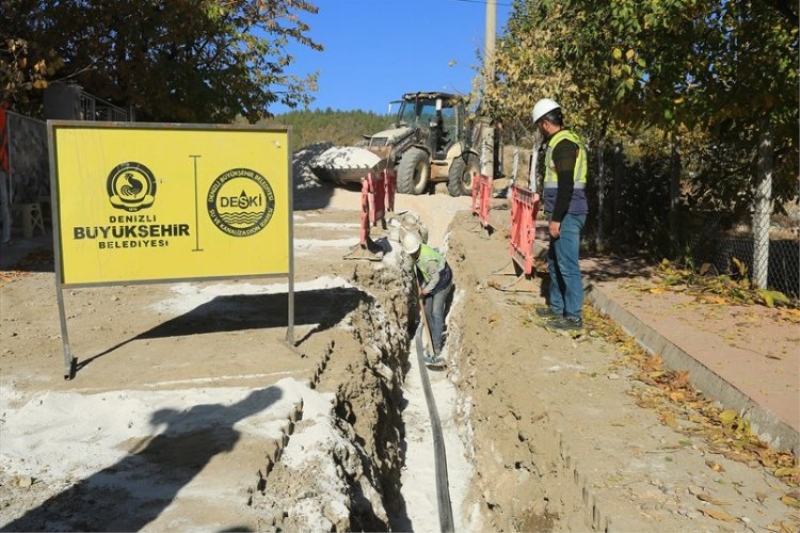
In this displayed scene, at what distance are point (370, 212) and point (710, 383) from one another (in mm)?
8725

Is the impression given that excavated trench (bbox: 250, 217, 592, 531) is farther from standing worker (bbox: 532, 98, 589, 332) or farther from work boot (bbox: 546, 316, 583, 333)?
standing worker (bbox: 532, 98, 589, 332)

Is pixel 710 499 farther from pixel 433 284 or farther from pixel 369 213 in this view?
pixel 369 213

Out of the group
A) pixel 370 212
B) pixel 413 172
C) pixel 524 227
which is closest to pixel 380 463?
pixel 524 227

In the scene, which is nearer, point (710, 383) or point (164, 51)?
point (710, 383)

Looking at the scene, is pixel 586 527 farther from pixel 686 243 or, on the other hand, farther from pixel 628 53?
pixel 686 243

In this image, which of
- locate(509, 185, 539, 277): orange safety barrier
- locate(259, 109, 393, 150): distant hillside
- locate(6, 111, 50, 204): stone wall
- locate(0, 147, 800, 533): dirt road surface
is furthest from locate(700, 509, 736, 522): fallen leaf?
locate(259, 109, 393, 150): distant hillside

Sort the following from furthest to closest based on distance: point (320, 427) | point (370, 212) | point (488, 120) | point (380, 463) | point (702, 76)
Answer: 1. point (488, 120)
2. point (370, 212)
3. point (702, 76)
4. point (380, 463)
5. point (320, 427)

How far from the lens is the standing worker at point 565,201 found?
6.55 meters

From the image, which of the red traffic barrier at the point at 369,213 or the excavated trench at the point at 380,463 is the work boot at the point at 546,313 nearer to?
the excavated trench at the point at 380,463

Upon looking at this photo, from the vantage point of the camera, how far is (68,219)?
5.43 metres

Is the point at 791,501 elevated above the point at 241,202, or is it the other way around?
the point at 241,202

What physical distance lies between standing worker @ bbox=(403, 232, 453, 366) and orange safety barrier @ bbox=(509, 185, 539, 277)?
100cm

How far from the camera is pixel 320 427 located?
437cm

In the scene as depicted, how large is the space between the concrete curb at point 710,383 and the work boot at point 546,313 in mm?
644
